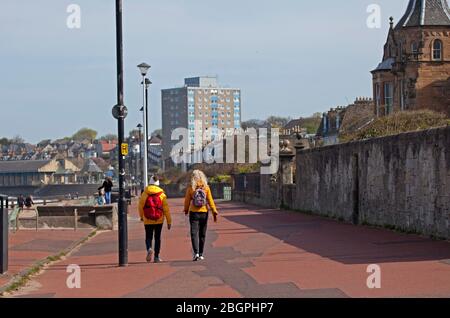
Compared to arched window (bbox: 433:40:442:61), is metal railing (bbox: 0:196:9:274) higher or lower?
lower

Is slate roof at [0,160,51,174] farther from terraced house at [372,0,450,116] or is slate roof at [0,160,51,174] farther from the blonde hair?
the blonde hair

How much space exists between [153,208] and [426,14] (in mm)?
40912

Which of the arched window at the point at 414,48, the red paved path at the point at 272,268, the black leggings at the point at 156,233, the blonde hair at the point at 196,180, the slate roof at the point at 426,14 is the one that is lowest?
the red paved path at the point at 272,268

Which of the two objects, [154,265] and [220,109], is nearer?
[154,265]

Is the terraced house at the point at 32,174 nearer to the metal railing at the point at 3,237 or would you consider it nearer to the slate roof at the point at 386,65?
the slate roof at the point at 386,65

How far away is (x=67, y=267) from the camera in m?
15.0

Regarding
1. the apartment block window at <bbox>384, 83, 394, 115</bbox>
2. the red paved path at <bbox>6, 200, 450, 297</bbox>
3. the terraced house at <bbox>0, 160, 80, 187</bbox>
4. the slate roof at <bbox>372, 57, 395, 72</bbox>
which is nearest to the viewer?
the red paved path at <bbox>6, 200, 450, 297</bbox>

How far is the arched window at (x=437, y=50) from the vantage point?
51.1 m

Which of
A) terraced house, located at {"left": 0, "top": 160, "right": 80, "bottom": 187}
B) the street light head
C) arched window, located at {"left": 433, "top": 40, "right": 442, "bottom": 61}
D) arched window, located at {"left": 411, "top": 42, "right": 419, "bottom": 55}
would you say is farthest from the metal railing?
terraced house, located at {"left": 0, "top": 160, "right": 80, "bottom": 187}

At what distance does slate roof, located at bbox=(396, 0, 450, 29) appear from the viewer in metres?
51.4

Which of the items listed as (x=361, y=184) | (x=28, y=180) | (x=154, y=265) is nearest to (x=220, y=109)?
(x=28, y=180)

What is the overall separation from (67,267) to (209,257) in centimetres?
269

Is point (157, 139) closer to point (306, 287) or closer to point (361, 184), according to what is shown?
point (361, 184)

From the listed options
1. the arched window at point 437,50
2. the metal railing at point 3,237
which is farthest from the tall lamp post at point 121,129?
the arched window at point 437,50
